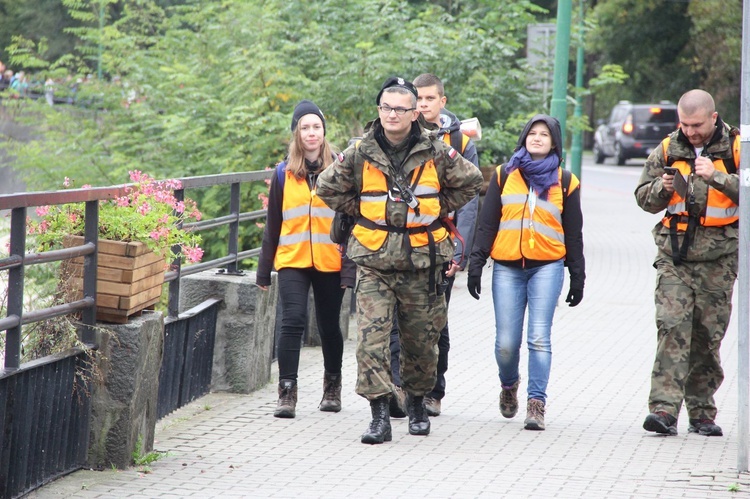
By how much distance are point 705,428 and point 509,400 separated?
1126 mm

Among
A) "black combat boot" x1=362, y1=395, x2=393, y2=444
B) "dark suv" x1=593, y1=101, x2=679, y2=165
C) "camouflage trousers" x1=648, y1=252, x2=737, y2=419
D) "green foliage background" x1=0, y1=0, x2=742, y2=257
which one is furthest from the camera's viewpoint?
"dark suv" x1=593, y1=101, x2=679, y2=165

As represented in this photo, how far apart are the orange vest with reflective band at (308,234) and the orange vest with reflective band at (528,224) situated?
3.28 ft

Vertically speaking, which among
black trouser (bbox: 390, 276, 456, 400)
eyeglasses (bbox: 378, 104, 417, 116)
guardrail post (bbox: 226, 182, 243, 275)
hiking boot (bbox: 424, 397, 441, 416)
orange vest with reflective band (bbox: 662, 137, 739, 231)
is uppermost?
eyeglasses (bbox: 378, 104, 417, 116)

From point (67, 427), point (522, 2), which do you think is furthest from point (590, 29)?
point (67, 427)

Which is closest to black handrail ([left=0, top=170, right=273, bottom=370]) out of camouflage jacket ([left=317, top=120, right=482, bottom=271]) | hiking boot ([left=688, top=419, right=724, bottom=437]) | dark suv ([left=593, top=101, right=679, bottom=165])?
camouflage jacket ([left=317, top=120, right=482, bottom=271])

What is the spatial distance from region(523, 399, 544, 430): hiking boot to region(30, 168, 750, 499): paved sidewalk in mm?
80

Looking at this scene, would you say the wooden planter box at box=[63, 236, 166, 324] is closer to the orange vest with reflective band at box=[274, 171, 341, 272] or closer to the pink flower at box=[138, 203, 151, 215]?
the pink flower at box=[138, 203, 151, 215]

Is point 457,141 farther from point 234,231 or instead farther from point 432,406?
point 234,231

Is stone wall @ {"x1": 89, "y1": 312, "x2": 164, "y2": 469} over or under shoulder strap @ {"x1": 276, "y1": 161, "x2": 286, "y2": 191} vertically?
under

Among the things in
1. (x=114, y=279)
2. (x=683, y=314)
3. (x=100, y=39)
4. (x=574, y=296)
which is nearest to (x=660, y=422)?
(x=683, y=314)

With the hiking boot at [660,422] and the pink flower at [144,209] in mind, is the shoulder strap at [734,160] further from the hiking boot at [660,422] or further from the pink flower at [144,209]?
the pink flower at [144,209]

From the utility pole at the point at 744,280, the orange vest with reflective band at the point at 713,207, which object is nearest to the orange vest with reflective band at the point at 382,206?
the orange vest with reflective band at the point at 713,207

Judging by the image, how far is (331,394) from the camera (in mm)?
7801

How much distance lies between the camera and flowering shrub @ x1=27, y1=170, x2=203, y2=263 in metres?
6.01
